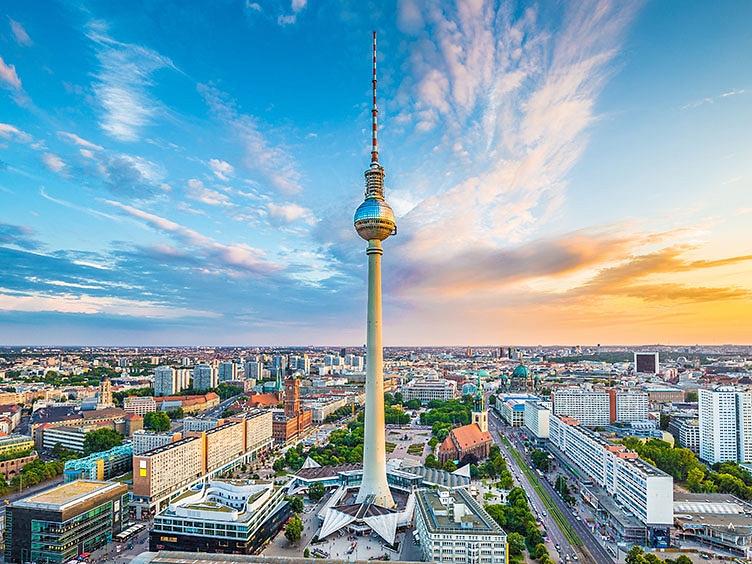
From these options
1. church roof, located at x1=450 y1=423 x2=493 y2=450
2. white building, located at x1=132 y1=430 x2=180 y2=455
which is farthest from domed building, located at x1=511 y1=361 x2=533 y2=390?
white building, located at x1=132 y1=430 x2=180 y2=455

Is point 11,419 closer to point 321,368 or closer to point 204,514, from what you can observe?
point 204,514

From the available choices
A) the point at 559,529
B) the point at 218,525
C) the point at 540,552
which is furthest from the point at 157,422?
the point at 540,552

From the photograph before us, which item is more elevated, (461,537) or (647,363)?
(647,363)

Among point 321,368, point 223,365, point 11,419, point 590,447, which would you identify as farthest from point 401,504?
point 321,368

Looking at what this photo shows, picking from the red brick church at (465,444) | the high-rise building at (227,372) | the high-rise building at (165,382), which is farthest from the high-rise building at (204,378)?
the red brick church at (465,444)

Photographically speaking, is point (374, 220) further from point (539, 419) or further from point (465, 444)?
point (539, 419)

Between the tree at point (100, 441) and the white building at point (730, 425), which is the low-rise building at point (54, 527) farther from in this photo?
the white building at point (730, 425)

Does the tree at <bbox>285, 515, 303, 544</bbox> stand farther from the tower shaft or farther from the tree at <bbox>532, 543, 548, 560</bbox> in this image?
the tree at <bbox>532, 543, 548, 560</bbox>
